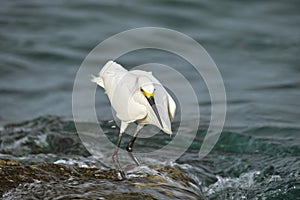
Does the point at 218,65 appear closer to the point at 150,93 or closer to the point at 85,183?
the point at 150,93

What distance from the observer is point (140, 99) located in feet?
15.5

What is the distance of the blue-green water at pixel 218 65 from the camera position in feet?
20.2

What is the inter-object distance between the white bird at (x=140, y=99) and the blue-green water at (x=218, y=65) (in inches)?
36.7

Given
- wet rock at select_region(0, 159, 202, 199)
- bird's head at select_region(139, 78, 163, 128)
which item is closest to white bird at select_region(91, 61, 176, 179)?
bird's head at select_region(139, 78, 163, 128)

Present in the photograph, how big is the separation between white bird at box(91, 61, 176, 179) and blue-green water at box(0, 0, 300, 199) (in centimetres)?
93

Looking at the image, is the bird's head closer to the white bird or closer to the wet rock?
the white bird

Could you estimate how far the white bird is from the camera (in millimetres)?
4629

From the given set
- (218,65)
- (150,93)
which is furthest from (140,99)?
(218,65)

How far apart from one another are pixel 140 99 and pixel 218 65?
254 inches

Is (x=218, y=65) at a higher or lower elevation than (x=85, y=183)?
higher

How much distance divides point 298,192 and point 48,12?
9.72 metres

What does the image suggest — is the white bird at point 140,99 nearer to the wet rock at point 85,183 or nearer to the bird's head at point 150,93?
the bird's head at point 150,93

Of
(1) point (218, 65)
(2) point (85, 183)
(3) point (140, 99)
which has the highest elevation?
(1) point (218, 65)

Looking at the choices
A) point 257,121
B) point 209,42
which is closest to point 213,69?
point 209,42
